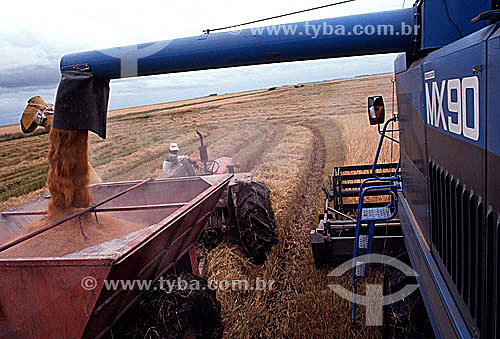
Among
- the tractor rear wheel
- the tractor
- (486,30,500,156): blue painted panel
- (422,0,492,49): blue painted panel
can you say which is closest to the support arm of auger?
(422,0,492,49): blue painted panel

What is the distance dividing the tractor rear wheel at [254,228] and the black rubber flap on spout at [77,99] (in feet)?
7.59

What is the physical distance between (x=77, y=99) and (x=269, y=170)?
8531mm

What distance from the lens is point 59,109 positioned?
335 centimetres

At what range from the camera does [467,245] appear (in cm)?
154

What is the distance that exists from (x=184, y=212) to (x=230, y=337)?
140 centimetres

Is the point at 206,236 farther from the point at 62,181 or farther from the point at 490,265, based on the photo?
the point at 490,265

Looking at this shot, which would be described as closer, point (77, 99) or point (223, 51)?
point (223, 51)

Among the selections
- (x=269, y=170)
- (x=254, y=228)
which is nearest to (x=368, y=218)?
(x=254, y=228)

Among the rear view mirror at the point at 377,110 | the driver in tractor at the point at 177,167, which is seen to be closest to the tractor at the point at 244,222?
the driver in tractor at the point at 177,167

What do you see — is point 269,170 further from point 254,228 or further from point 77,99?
point 77,99

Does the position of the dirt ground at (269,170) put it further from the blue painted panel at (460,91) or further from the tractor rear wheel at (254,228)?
the blue painted panel at (460,91)

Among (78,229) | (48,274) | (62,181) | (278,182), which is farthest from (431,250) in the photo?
(278,182)

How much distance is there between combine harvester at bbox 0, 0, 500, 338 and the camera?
1.29 m

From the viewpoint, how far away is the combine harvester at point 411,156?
1286 millimetres
